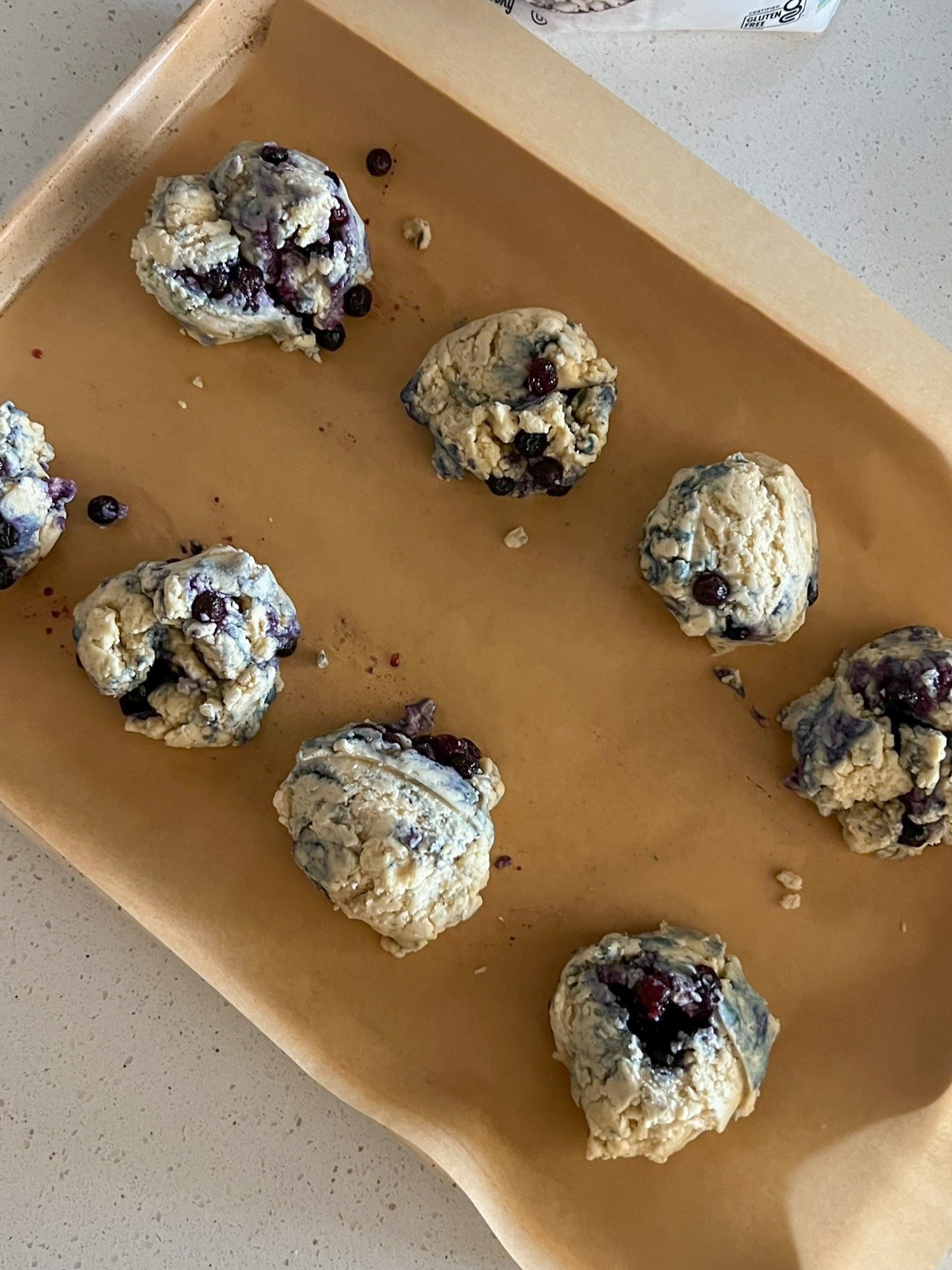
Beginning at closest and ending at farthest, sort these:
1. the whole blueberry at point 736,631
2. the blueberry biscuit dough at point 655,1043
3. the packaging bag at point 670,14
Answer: the blueberry biscuit dough at point 655,1043 < the whole blueberry at point 736,631 < the packaging bag at point 670,14

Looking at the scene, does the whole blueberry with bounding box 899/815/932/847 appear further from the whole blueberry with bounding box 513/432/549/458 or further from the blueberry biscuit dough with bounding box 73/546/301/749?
the blueberry biscuit dough with bounding box 73/546/301/749

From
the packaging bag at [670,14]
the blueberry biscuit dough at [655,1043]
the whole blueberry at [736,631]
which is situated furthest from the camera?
the packaging bag at [670,14]

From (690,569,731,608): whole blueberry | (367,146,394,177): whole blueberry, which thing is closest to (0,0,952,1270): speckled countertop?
(367,146,394,177): whole blueberry

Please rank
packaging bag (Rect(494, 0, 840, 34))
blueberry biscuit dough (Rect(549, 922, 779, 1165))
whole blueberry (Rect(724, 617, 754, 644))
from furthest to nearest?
1. packaging bag (Rect(494, 0, 840, 34))
2. whole blueberry (Rect(724, 617, 754, 644))
3. blueberry biscuit dough (Rect(549, 922, 779, 1165))

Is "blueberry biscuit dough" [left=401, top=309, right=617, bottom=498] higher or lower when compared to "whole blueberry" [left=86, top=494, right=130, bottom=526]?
higher

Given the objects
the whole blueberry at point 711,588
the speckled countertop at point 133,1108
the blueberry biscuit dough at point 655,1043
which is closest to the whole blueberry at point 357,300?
the speckled countertop at point 133,1108

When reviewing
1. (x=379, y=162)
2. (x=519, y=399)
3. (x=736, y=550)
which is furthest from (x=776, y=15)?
(x=736, y=550)

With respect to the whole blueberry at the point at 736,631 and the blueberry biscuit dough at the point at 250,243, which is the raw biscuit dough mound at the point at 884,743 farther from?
the blueberry biscuit dough at the point at 250,243

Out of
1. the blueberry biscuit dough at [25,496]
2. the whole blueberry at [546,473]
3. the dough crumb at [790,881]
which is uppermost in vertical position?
the whole blueberry at [546,473]
